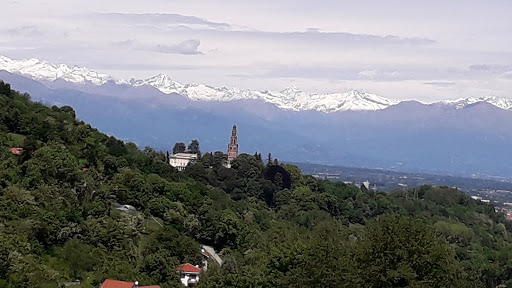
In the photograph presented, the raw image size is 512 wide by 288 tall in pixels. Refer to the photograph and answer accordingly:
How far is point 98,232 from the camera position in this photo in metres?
40.5

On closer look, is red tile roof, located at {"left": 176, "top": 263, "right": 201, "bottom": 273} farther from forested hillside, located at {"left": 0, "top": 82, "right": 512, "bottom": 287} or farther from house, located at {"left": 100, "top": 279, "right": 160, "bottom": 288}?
house, located at {"left": 100, "top": 279, "right": 160, "bottom": 288}

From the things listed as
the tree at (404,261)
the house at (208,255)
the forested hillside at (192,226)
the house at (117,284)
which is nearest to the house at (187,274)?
the forested hillside at (192,226)

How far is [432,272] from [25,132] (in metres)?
33.4

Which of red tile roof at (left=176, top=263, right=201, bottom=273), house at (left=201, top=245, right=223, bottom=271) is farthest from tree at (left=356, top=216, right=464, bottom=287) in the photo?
house at (left=201, top=245, right=223, bottom=271)

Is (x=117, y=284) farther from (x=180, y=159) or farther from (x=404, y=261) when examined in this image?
(x=180, y=159)

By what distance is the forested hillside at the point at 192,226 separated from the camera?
26.7 meters

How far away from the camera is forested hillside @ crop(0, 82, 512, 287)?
26.7 m

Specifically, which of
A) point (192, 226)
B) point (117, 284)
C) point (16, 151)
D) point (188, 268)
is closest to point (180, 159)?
point (192, 226)

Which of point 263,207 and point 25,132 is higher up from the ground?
point 25,132

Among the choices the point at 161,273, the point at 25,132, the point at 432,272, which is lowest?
the point at 161,273

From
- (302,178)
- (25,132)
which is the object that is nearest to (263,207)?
(302,178)

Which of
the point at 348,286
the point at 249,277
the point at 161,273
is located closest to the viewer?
the point at 348,286

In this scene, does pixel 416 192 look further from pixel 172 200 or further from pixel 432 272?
pixel 432 272

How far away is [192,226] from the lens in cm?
4856
